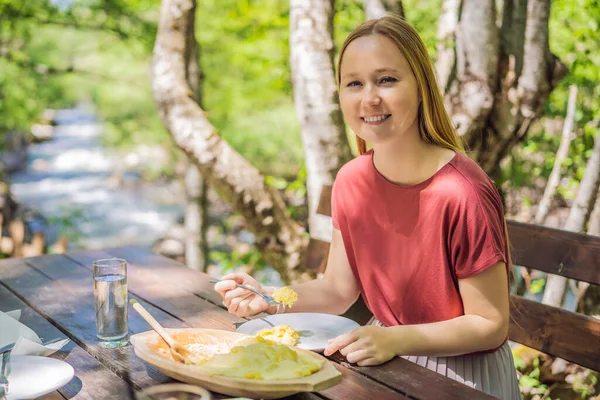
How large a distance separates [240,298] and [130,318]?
0.31m

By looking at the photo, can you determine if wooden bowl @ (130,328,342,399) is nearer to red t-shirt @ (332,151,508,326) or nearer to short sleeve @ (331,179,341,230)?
red t-shirt @ (332,151,508,326)

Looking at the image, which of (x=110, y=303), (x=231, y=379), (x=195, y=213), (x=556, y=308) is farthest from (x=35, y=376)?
(x=195, y=213)

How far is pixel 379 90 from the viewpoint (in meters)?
1.65

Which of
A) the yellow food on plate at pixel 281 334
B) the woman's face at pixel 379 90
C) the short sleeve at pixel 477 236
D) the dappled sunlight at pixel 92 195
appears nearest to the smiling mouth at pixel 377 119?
the woman's face at pixel 379 90

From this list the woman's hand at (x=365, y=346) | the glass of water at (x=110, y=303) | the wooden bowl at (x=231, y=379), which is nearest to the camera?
the wooden bowl at (x=231, y=379)

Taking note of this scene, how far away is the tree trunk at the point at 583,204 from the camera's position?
3.03 meters

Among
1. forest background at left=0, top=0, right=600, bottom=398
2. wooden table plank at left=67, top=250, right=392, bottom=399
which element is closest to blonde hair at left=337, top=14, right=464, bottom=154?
wooden table plank at left=67, top=250, right=392, bottom=399

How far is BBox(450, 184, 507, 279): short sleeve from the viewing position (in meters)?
1.61

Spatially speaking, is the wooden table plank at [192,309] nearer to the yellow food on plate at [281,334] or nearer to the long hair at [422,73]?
the yellow food on plate at [281,334]

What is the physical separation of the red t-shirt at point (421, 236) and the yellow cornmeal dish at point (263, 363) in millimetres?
496

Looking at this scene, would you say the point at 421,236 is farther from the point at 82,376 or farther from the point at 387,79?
the point at 82,376

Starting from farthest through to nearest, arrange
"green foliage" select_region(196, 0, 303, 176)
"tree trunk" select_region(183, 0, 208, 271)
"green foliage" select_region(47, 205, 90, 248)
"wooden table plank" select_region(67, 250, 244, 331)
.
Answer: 1. "green foliage" select_region(47, 205, 90, 248)
2. "green foliage" select_region(196, 0, 303, 176)
3. "tree trunk" select_region(183, 0, 208, 271)
4. "wooden table plank" select_region(67, 250, 244, 331)

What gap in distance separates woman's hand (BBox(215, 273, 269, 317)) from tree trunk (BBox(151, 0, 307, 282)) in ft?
5.16

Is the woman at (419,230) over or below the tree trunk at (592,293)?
over
